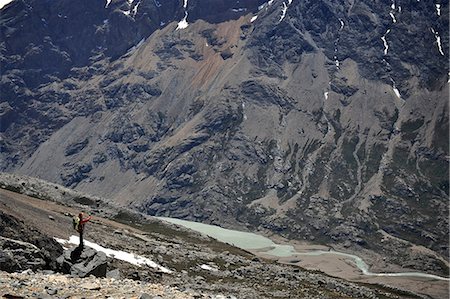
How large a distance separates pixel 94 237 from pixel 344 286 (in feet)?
148

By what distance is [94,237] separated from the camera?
77250mm

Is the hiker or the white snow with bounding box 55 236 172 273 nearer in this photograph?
the hiker

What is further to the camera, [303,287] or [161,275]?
[303,287]

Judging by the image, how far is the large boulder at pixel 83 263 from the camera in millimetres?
37188

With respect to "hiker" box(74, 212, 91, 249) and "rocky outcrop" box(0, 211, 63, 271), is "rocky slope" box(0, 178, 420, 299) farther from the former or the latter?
"hiker" box(74, 212, 91, 249)

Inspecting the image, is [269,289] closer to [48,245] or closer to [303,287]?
[303,287]

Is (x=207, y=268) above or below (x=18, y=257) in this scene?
below

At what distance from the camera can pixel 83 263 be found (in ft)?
126

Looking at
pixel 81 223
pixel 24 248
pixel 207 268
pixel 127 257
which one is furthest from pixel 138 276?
pixel 207 268

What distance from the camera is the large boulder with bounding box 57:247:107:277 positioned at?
122ft

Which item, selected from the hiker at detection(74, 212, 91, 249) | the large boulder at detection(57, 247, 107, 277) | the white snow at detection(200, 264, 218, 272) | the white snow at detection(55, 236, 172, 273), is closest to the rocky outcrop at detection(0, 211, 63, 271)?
the large boulder at detection(57, 247, 107, 277)

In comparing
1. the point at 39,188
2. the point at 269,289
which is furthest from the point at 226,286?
the point at 39,188

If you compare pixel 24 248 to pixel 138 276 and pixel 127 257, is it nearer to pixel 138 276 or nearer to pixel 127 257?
pixel 138 276

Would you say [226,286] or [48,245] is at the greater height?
[48,245]
